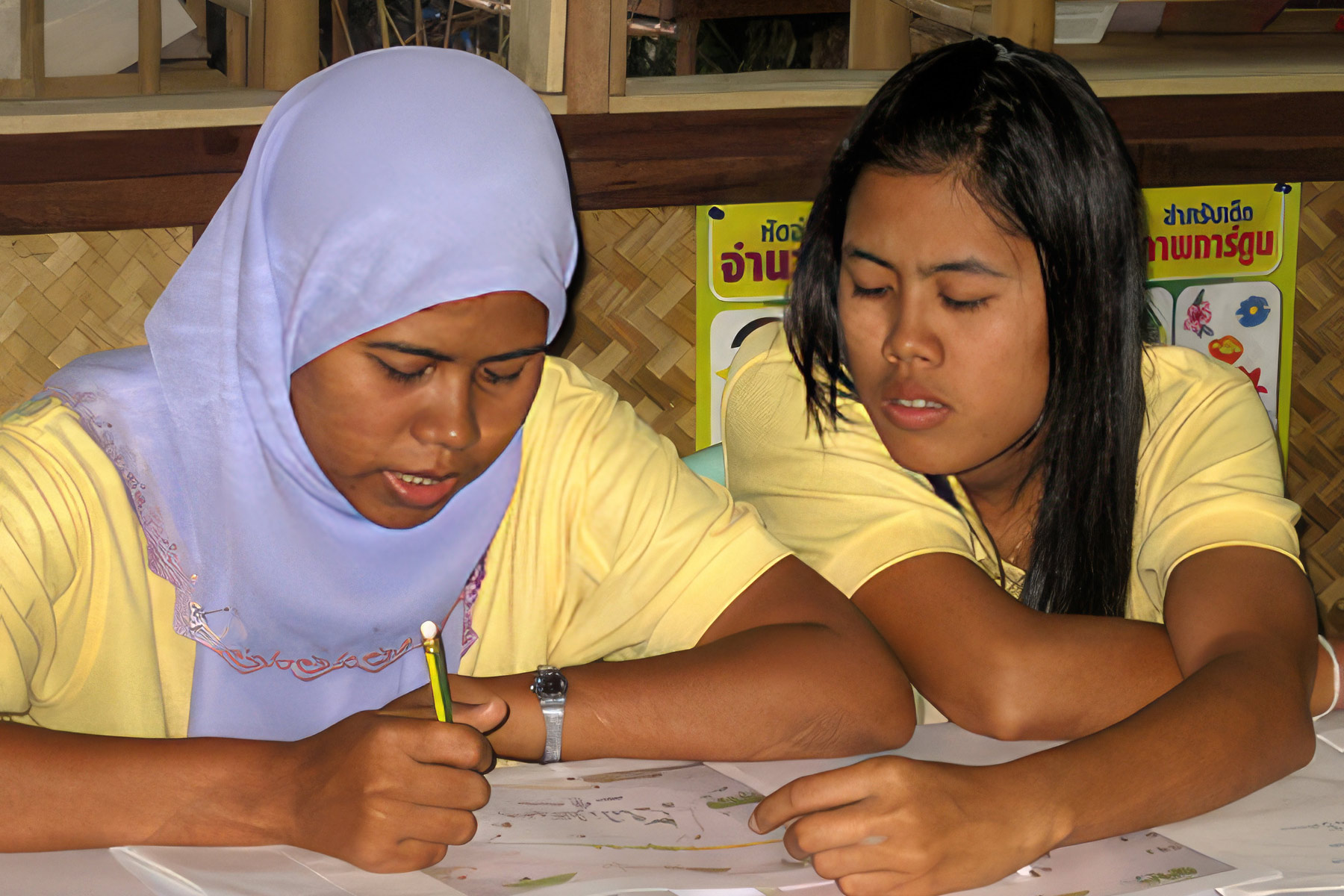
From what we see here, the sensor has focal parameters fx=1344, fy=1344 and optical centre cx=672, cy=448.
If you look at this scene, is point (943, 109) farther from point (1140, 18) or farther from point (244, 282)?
point (1140, 18)

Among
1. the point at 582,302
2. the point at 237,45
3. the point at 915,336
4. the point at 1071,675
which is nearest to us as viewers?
the point at 1071,675

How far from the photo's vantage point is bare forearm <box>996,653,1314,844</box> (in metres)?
1.11

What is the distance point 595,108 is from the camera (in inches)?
75.3

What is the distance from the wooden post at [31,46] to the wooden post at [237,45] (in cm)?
73

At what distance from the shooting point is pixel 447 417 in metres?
1.20

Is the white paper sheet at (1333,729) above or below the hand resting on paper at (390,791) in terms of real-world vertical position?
below

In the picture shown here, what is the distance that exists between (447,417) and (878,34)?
1.93 metres

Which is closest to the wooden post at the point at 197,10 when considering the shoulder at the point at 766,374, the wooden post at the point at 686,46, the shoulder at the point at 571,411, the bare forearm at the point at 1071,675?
the wooden post at the point at 686,46

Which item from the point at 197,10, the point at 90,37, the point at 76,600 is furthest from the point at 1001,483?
the point at 197,10

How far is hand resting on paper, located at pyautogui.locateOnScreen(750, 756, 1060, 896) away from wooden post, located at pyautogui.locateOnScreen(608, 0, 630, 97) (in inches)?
45.7

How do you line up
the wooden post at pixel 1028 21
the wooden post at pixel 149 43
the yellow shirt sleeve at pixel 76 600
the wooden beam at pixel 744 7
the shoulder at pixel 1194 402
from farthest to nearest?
the wooden beam at pixel 744 7, the wooden post at pixel 149 43, the wooden post at pixel 1028 21, the shoulder at pixel 1194 402, the yellow shirt sleeve at pixel 76 600

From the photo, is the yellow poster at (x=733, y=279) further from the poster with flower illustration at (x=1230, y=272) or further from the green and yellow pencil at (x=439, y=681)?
the green and yellow pencil at (x=439, y=681)

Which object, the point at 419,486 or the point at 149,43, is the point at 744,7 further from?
the point at 419,486

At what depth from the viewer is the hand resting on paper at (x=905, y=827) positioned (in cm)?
102
